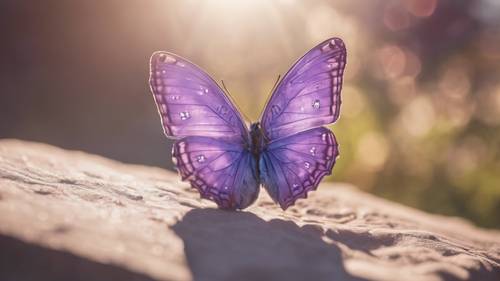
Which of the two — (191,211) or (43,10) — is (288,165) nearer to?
(191,211)

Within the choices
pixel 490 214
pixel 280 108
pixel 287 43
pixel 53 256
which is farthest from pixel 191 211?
pixel 287 43

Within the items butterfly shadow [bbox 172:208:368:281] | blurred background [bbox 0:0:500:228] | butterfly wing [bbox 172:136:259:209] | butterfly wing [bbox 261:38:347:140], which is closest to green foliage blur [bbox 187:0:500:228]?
blurred background [bbox 0:0:500:228]

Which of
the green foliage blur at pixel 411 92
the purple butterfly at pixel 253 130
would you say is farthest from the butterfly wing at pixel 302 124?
the green foliage blur at pixel 411 92

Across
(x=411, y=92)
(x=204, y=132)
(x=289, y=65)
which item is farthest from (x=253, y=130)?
(x=289, y=65)

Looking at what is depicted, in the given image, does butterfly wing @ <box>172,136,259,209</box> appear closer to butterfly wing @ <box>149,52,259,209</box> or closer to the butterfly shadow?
butterfly wing @ <box>149,52,259,209</box>

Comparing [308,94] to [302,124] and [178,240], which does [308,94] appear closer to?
[302,124]

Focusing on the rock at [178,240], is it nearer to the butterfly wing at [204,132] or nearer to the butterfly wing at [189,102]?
the butterfly wing at [204,132]
